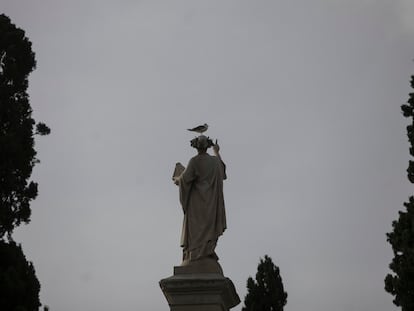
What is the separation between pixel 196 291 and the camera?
9984mm

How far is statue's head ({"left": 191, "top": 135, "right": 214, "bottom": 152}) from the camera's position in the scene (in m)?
11.2

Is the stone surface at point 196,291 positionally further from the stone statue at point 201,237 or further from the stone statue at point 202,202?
the stone statue at point 202,202

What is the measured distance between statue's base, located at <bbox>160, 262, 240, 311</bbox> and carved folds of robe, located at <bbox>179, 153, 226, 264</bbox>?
1.77 ft

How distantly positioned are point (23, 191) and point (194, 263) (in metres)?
14.5

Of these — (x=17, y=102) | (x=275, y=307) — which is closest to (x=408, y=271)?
(x=275, y=307)

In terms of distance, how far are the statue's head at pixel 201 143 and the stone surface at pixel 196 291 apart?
88.5 inches

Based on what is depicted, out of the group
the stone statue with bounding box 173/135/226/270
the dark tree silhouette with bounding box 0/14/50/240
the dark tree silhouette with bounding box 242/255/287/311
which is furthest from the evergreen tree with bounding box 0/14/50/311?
the dark tree silhouette with bounding box 242/255/287/311

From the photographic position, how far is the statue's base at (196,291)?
9938 millimetres

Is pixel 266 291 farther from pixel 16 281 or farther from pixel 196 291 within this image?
pixel 196 291

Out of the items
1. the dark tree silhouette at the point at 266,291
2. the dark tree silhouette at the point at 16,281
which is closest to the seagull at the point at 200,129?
the dark tree silhouette at the point at 16,281

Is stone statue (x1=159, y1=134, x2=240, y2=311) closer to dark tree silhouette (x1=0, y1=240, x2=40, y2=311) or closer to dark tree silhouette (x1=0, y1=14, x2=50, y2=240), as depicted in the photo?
dark tree silhouette (x1=0, y1=240, x2=40, y2=311)

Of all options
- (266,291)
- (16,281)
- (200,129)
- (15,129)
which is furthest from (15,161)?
(266,291)

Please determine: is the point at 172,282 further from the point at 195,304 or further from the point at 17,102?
the point at 17,102

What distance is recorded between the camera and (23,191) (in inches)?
921
